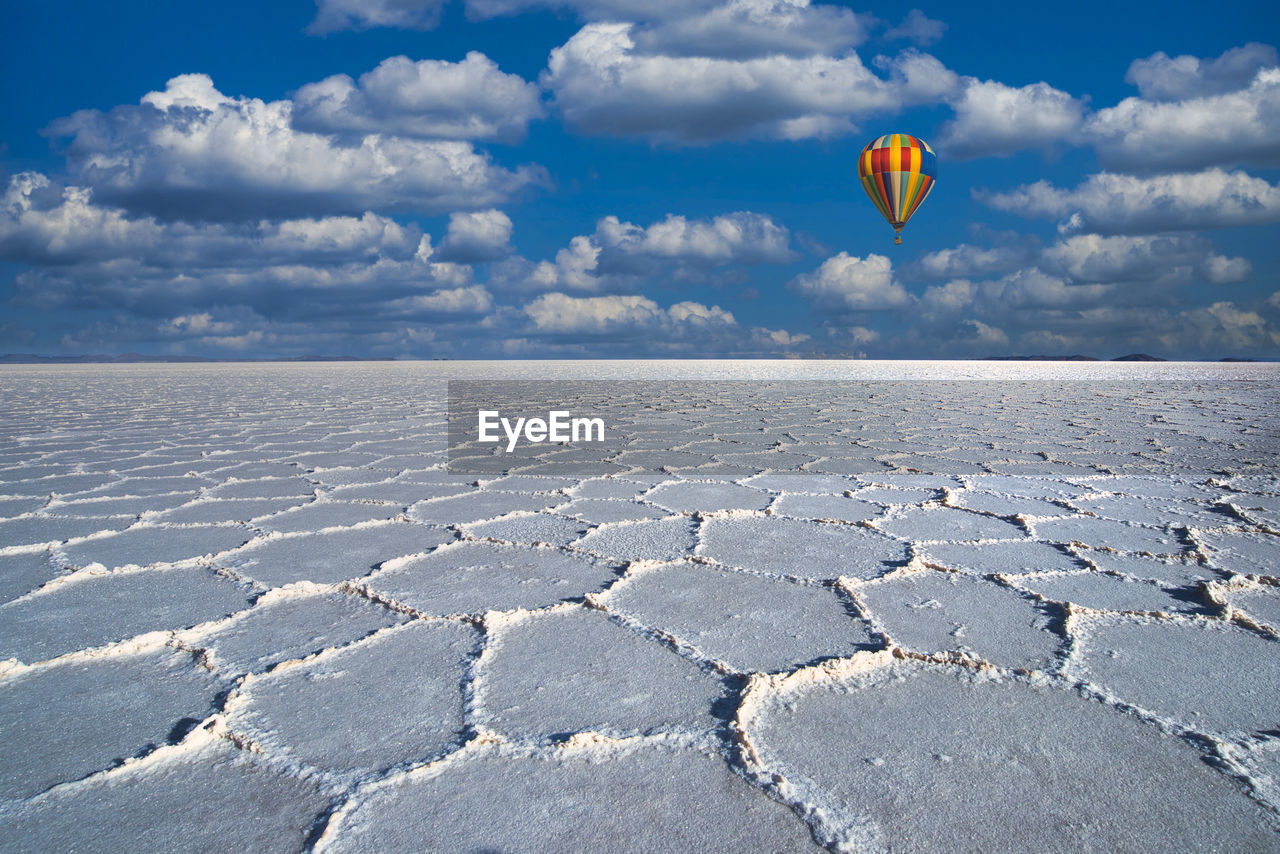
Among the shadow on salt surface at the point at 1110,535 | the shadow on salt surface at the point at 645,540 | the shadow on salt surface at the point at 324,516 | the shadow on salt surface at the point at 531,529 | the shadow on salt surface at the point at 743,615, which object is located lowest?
the shadow on salt surface at the point at 324,516

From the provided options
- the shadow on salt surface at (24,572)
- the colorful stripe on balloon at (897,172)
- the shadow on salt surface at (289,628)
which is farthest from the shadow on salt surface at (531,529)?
the colorful stripe on balloon at (897,172)

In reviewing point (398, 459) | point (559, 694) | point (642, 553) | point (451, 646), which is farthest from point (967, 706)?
point (398, 459)

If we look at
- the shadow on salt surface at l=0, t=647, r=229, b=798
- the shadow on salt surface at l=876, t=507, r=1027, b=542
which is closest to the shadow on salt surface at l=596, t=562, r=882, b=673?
the shadow on salt surface at l=876, t=507, r=1027, b=542

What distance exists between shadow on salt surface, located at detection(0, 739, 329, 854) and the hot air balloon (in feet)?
53.6

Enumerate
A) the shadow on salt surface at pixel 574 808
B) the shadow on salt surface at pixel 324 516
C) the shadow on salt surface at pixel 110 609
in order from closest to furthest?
1. the shadow on salt surface at pixel 574 808
2. the shadow on salt surface at pixel 110 609
3. the shadow on salt surface at pixel 324 516

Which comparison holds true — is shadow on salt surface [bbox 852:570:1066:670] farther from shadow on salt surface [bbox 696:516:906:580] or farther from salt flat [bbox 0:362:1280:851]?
shadow on salt surface [bbox 696:516:906:580]

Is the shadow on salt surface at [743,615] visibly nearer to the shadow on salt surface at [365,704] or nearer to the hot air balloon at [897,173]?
the shadow on salt surface at [365,704]

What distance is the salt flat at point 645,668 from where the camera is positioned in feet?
3.05

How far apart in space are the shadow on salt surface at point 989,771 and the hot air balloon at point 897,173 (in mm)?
15866

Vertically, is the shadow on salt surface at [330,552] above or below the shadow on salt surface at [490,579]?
below

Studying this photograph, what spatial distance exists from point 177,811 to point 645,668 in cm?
67

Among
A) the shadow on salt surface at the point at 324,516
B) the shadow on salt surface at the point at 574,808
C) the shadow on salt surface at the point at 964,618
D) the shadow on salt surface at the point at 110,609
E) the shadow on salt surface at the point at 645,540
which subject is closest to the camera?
the shadow on salt surface at the point at 574,808

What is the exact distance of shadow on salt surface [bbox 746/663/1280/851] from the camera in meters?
0.89

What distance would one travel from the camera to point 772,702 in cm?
119
